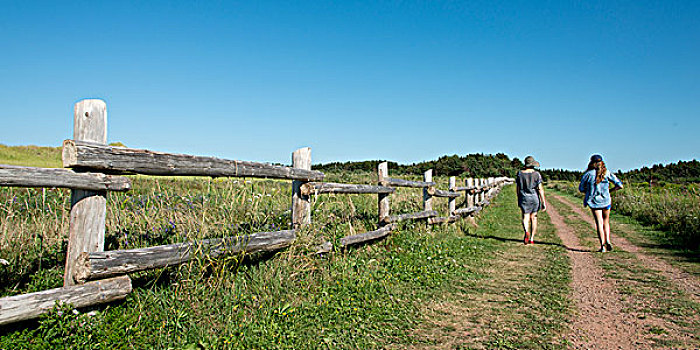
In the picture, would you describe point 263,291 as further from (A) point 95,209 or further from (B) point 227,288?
(A) point 95,209

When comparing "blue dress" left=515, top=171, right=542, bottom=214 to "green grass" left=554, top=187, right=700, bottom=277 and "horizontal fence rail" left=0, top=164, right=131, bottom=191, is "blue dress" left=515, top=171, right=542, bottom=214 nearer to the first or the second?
"green grass" left=554, top=187, right=700, bottom=277

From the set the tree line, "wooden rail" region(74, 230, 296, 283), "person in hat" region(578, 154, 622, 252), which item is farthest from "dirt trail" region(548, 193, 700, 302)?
the tree line

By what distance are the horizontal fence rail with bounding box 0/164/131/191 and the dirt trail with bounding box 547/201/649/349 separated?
413 centimetres

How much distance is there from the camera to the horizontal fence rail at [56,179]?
262 centimetres

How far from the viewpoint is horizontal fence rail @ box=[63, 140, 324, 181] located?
2.97 m

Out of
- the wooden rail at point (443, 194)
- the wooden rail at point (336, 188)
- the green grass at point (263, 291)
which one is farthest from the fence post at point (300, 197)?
the wooden rail at point (443, 194)

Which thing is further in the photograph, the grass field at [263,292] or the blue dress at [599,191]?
the blue dress at [599,191]

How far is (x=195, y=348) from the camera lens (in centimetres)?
303

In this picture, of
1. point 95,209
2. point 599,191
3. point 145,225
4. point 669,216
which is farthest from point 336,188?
point 669,216

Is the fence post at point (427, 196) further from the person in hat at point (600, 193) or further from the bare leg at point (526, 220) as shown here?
the person in hat at point (600, 193)

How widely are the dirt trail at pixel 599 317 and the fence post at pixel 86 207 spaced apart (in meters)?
4.10

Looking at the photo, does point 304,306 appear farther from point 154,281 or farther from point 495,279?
point 495,279

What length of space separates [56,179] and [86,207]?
1.05 feet

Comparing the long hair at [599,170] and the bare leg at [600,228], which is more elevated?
the long hair at [599,170]
